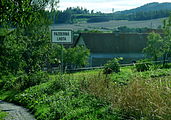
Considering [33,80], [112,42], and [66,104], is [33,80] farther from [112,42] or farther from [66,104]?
[112,42]

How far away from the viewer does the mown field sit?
6.82 meters

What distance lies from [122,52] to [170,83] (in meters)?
53.7

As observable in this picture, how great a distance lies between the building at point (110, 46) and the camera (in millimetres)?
59844

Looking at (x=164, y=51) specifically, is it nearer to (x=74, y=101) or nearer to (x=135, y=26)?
(x=74, y=101)

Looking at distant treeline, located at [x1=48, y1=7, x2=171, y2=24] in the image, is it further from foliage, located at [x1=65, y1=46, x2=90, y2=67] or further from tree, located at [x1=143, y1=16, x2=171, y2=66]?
tree, located at [x1=143, y1=16, x2=171, y2=66]

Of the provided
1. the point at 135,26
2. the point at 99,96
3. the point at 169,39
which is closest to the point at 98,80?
the point at 99,96

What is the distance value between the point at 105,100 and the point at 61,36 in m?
6.21

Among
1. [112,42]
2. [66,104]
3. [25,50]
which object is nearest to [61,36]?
[66,104]

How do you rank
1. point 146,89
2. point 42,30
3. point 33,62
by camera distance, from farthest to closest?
point 42,30, point 33,62, point 146,89

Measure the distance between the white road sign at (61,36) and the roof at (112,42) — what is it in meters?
44.4

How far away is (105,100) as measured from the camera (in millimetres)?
9328

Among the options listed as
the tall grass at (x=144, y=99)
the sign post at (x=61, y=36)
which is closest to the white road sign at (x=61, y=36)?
the sign post at (x=61, y=36)

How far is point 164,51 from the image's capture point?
129ft

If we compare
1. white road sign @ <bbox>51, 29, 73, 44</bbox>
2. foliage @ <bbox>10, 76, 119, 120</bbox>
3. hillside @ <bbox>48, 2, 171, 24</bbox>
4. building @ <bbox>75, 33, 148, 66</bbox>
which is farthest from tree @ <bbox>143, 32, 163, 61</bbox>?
hillside @ <bbox>48, 2, 171, 24</bbox>
